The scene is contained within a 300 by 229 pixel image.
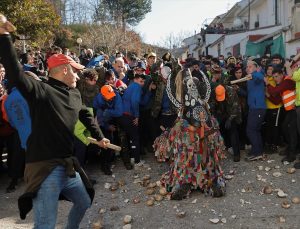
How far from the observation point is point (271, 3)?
80.4 ft

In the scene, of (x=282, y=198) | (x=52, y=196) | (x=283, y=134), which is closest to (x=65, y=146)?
(x=52, y=196)

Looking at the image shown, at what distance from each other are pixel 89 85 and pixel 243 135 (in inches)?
123

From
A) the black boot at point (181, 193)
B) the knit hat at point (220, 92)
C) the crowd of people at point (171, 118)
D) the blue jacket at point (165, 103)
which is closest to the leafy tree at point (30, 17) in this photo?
the crowd of people at point (171, 118)

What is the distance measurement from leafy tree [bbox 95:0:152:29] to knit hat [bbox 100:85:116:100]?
34.9 m

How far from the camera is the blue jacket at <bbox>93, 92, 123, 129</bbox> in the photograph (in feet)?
21.7

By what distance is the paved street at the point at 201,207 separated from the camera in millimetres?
4844

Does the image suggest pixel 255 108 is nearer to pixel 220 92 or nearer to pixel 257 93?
pixel 257 93

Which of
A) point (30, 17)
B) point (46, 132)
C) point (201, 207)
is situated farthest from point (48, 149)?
point (30, 17)

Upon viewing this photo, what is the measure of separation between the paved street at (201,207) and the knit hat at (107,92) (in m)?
1.40

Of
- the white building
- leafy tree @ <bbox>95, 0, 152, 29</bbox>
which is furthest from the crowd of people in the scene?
leafy tree @ <bbox>95, 0, 152, 29</bbox>

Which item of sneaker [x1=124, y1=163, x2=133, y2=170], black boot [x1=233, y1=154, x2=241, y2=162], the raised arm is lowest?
sneaker [x1=124, y1=163, x2=133, y2=170]

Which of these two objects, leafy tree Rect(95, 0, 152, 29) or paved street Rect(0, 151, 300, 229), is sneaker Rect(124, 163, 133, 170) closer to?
paved street Rect(0, 151, 300, 229)

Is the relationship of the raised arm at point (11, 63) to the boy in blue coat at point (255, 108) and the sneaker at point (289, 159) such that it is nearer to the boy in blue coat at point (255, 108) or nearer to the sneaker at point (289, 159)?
the boy in blue coat at point (255, 108)

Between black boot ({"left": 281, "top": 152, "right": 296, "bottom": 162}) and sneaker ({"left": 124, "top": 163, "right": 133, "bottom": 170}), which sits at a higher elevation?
black boot ({"left": 281, "top": 152, "right": 296, "bottom": 162})
